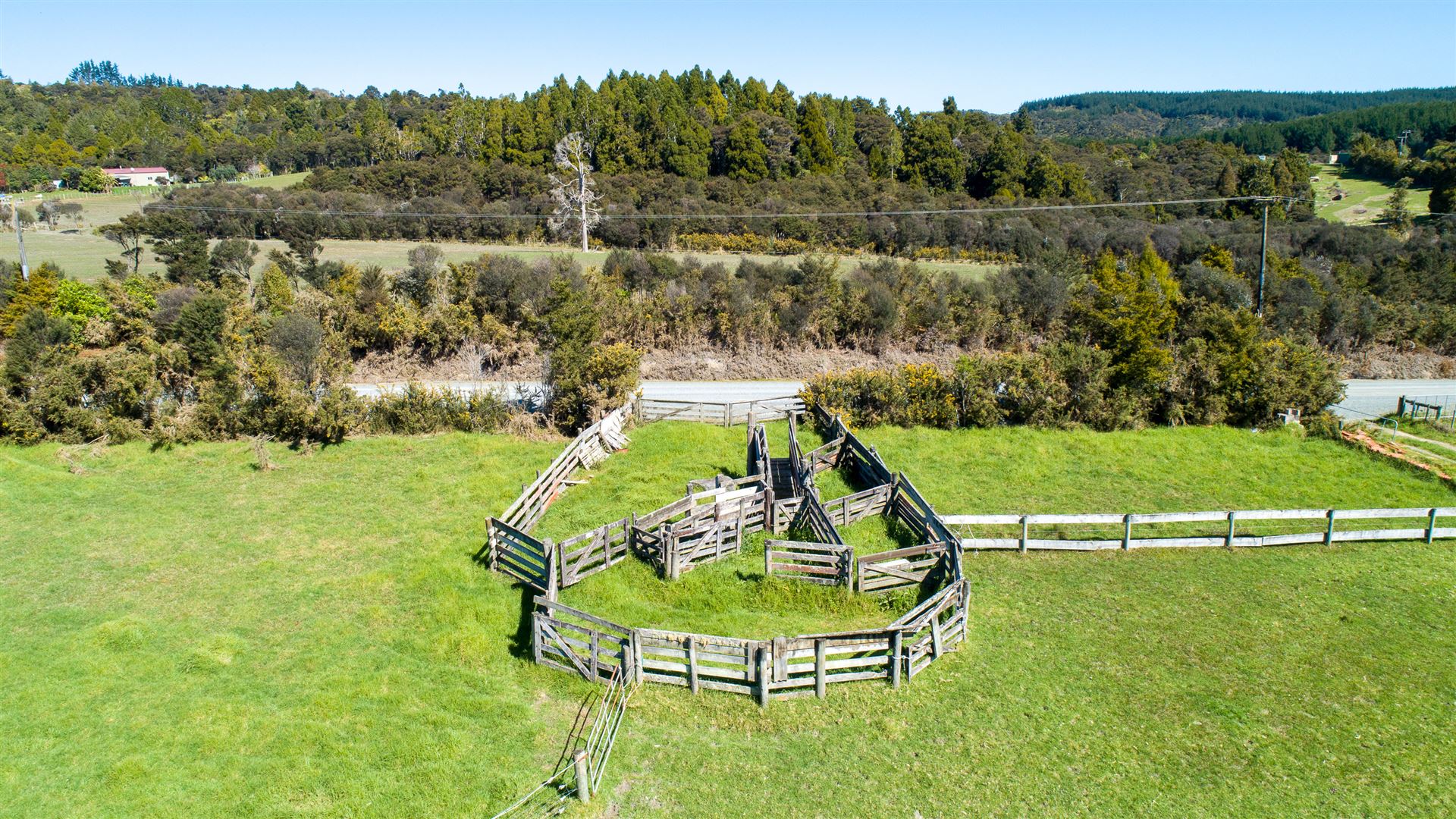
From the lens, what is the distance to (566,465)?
21766 millimetres

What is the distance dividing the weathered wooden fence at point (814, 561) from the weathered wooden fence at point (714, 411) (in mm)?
11365

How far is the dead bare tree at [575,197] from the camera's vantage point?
58.6 meters

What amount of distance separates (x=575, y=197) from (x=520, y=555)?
46970 mm

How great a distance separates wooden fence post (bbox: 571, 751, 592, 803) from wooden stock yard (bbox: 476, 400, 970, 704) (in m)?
2.22

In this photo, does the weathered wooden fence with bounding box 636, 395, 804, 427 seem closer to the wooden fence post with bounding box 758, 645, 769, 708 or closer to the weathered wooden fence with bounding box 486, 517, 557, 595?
the weathered wooden fence with bounding box 486, 517, 557, 595

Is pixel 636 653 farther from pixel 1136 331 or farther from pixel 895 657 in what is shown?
pixel 1136 331

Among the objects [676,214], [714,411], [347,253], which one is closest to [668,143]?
[676,214]

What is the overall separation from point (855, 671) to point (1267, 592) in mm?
8710

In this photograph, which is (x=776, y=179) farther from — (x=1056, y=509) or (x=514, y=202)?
(x=1056, y=509)

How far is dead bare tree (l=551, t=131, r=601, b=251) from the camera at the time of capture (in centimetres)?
5859

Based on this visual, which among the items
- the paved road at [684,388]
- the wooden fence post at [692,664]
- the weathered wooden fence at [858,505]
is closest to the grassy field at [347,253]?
the paved road at [684,388]

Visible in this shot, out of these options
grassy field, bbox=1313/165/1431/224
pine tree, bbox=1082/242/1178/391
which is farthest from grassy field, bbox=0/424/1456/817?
grassy field, bbox=1313/165/1431/224

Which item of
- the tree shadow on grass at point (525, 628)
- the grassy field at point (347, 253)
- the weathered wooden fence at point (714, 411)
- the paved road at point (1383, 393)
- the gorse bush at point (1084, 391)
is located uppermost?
the grassy field at point (347, 253)

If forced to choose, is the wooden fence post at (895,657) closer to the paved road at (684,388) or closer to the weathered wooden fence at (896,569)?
the weathered wooden fence at (896,569)
